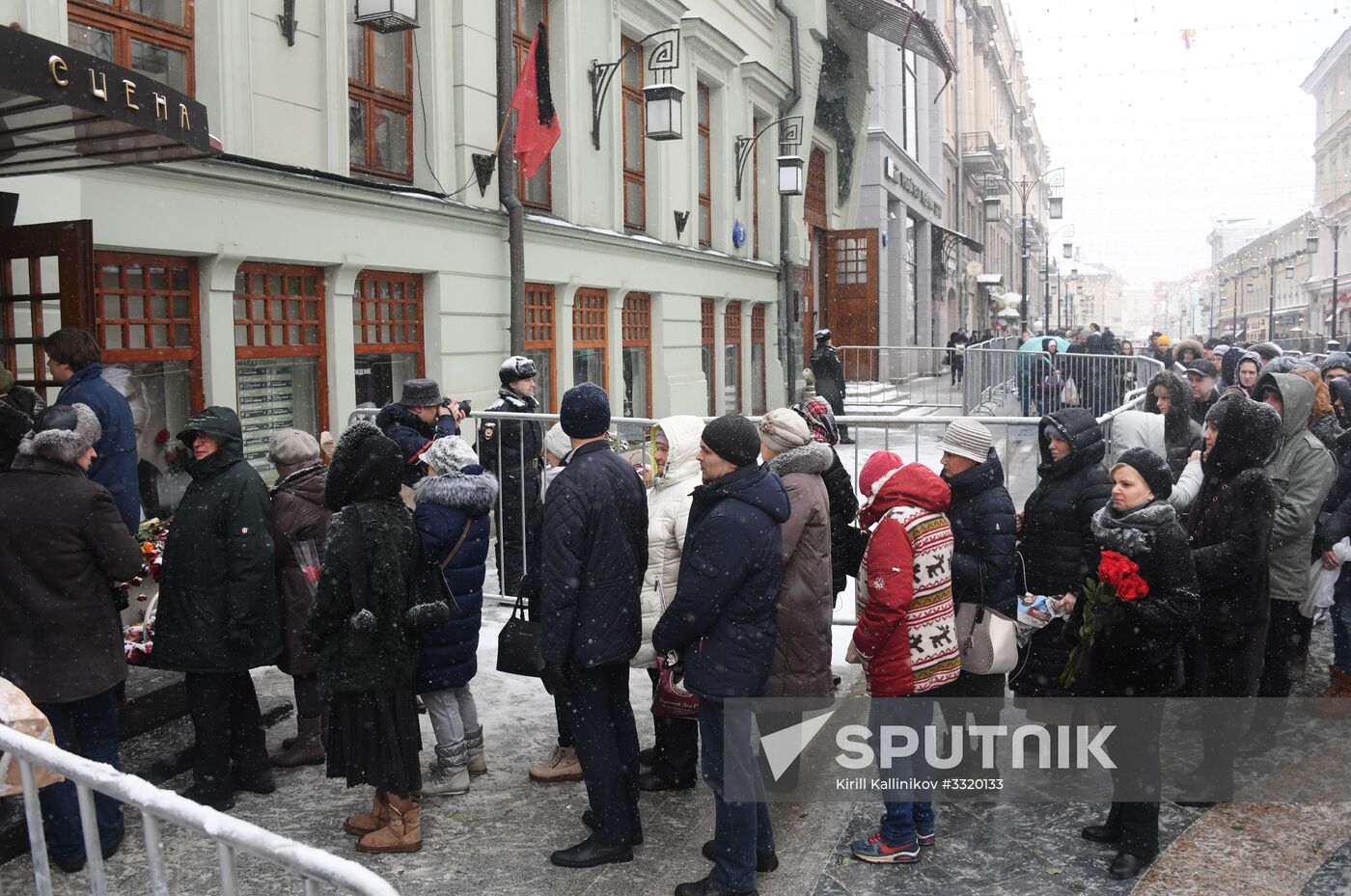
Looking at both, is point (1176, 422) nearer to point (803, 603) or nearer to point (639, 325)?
point (803, 603)

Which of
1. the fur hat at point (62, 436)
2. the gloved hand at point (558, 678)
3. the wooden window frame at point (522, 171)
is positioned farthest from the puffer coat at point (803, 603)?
the wooden window frame at point (522, 171)

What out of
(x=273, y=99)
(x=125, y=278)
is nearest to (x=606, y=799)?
(x=125, y=278)

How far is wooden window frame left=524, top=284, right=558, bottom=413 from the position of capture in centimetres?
→ 1364

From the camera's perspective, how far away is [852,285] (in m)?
28.4

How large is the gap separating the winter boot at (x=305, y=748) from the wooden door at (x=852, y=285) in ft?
77.5

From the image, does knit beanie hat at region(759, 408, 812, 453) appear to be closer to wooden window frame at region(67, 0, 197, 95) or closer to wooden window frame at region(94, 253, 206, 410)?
wooden window frame at region(94, 253, 206, 410)

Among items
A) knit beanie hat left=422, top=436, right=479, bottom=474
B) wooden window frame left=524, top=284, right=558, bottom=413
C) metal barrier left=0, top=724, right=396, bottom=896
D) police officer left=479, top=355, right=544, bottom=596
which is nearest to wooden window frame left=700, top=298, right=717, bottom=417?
wooden window frame left=524, top=284, right=558, bottom=413

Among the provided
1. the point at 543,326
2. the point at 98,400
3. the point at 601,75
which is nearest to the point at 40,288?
the point at 98,400

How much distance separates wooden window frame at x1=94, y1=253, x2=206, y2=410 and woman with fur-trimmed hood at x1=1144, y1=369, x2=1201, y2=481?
7150 millimetres

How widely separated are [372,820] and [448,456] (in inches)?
61.0

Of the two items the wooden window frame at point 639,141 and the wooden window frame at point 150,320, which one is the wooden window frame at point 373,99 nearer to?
the wooden window frame at point 150,320

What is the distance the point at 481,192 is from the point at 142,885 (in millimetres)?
8888

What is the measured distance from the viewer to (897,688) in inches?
172

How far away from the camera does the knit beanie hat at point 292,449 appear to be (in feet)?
18.2
